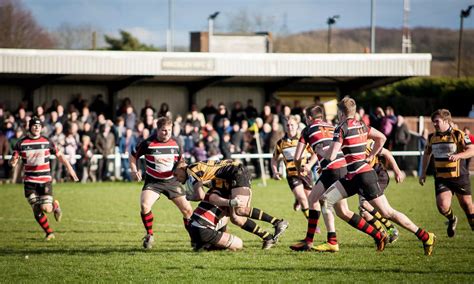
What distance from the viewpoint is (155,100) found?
30656mm

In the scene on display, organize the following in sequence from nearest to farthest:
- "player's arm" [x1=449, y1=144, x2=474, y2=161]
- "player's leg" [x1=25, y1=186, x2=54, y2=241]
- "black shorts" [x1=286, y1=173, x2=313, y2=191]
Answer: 1. "player's arm" [x1=449, y1=144, x2=474, y2=161]
2. "player's leg" [x1=25, y1=186, x2=54, y2=241]
3. "black shorts" [x1=286, y1=173, x2=313, y2=191]

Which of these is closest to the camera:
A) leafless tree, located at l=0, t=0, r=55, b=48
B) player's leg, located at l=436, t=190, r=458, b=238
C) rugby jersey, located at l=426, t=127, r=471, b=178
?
rugby jersey, located at l=426, t=127, r=471, b=178

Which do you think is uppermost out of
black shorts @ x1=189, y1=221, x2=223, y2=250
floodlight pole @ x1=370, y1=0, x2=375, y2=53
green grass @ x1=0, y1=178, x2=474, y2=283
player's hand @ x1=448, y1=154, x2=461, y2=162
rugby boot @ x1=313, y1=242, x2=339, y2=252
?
floodlight pole @ x1=370, y1=0, x2=375, y2=53

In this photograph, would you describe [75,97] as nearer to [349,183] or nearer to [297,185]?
[297,185]

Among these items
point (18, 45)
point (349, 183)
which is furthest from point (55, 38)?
point (349, 183)

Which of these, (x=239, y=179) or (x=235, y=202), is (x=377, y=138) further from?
(x=235, y=202)

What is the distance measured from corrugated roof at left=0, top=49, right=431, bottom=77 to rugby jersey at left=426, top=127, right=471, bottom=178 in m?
16.2

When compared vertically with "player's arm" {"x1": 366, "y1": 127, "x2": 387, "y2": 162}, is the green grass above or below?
below

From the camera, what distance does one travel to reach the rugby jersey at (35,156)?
1429cm

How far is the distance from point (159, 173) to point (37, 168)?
2403 mm

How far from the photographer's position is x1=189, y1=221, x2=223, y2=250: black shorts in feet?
38.4

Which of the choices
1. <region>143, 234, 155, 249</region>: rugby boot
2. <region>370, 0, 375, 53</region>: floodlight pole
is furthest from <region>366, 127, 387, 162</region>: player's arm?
<region>370, 0, 375, 53</region>: floodlight pole

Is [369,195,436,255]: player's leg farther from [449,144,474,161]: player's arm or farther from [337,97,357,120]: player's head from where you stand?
[449,144,474,161]: player's arm

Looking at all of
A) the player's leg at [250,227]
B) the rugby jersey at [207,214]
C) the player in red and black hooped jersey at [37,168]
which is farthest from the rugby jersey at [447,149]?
the player in red and black hooped jersey at [37,168]
